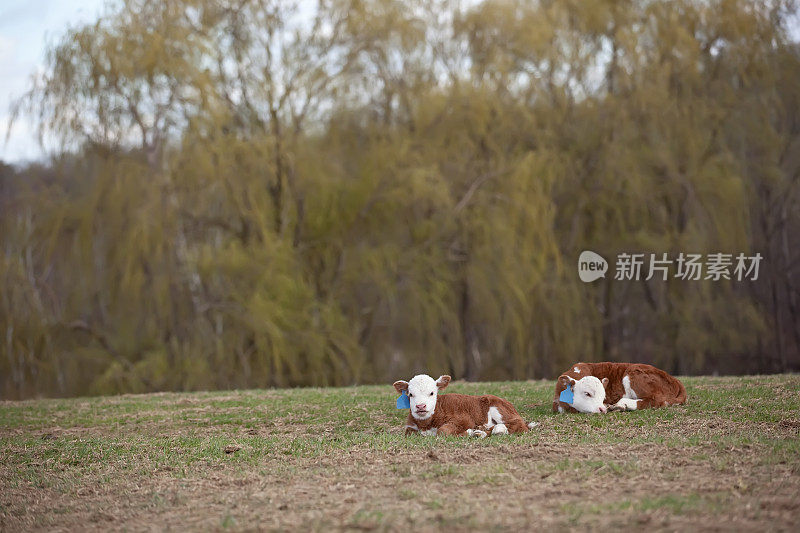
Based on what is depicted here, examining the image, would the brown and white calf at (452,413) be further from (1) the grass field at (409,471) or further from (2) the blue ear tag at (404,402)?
(1) the grass field at (409,471)

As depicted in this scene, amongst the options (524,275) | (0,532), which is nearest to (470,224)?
(524,275)

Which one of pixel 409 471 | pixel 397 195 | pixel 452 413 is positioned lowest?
pixel 409 471

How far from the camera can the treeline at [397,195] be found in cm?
1734

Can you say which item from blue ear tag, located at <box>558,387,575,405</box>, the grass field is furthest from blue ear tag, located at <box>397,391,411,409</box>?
blue ear tag, located at <box>558,387,575,405</box>

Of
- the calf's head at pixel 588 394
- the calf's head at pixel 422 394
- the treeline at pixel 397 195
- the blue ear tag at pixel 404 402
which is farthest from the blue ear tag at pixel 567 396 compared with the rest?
the treeline at pixel 397 195

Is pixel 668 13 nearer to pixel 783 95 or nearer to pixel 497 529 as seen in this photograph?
pixel 783 95

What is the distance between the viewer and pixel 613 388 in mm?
8539

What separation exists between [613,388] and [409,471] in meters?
3.21

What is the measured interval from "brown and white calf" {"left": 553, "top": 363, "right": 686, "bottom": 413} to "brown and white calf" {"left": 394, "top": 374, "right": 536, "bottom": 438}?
2.50ft

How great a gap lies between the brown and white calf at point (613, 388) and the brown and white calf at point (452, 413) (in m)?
0.76

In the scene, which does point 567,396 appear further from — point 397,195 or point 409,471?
point 397,195

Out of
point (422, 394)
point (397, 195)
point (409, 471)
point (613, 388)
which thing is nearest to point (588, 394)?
point (613, 388)

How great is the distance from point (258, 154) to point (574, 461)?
1385 cm

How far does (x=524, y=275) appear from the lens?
1989 centimetres
